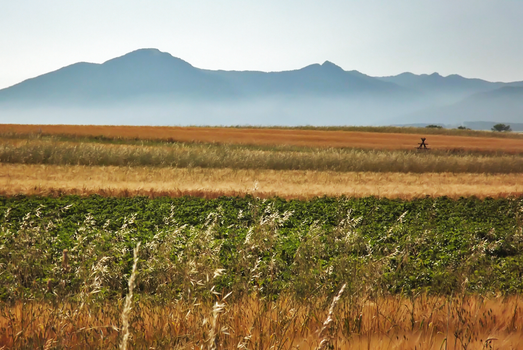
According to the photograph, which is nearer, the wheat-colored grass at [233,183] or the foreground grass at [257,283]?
the foreground grass at [257,283]

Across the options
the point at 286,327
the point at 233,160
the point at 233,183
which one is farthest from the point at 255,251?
the point at 233,160

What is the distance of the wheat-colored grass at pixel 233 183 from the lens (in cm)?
1653

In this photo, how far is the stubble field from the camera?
4.48m

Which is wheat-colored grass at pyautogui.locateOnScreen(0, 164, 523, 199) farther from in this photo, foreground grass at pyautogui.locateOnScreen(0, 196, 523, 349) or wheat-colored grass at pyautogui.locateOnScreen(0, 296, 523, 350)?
wheat-colored grass at pyautogui.locateOnScreen(0, 296, 523, 350)

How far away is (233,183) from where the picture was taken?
18859mm

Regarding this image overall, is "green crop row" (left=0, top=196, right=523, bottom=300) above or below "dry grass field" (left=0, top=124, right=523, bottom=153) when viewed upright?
below

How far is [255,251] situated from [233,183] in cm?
1124

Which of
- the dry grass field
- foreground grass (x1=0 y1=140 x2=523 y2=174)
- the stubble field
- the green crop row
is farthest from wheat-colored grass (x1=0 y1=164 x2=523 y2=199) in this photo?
the dry grass field

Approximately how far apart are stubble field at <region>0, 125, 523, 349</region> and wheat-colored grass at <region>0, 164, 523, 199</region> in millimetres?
113

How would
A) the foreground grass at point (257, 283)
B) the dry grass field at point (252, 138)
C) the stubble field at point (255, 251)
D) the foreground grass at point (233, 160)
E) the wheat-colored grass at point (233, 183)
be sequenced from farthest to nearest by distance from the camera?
the dry grass field at point (252, 138) → the foreground grass at point (233, 160) → the wheat-colored grass at point (233, 183) → the stubble field at point (255, 251) → the foreground grass at point (257, 283)

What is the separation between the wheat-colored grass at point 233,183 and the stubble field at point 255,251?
0.37 ft

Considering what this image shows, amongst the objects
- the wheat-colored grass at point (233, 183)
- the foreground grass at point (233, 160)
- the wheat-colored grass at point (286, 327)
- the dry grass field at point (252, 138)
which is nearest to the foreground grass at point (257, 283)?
the wheat-colored grass at point (286, 327)

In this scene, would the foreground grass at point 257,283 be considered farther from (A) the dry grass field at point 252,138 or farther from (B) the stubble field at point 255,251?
(A) the dry grass field at point 252,138

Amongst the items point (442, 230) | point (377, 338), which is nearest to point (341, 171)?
point (442, 230)
